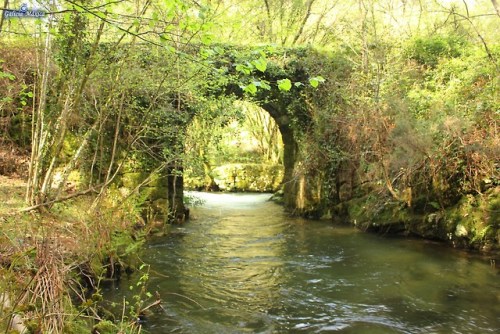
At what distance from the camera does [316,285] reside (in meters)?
6.76

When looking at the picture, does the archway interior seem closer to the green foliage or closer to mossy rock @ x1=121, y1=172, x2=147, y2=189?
mossy rock @ x1=121, y1=172, x2=147, y2=189

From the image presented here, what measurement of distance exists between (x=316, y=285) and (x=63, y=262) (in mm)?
4154

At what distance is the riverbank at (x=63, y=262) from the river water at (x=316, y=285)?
2.23 ft

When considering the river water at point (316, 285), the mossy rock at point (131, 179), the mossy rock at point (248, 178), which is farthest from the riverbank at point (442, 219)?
the mossy rock at point (248, 178)

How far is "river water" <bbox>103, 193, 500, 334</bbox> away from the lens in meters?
5.20

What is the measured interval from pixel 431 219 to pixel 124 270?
22.2ft

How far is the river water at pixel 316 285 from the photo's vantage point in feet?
17.1

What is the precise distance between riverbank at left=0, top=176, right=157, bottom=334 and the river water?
2.23ft

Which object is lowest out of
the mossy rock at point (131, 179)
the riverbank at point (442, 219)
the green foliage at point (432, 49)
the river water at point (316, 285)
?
the river water at point (316, 285)

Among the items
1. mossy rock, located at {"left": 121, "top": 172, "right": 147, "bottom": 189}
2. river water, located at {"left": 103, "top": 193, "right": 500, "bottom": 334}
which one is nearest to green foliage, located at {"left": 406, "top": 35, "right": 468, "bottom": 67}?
A: river water, located at {"left": 103, "top": 193, "right": 500, "bottom": 334}

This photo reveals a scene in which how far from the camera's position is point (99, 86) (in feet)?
23.2

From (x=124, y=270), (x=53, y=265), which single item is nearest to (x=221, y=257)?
(x=124, y=270)

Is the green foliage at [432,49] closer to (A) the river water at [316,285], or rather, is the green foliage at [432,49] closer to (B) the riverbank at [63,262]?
(A) the river water at [316,285]

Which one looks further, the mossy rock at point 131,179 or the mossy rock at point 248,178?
the mossy rock at point 248,178
